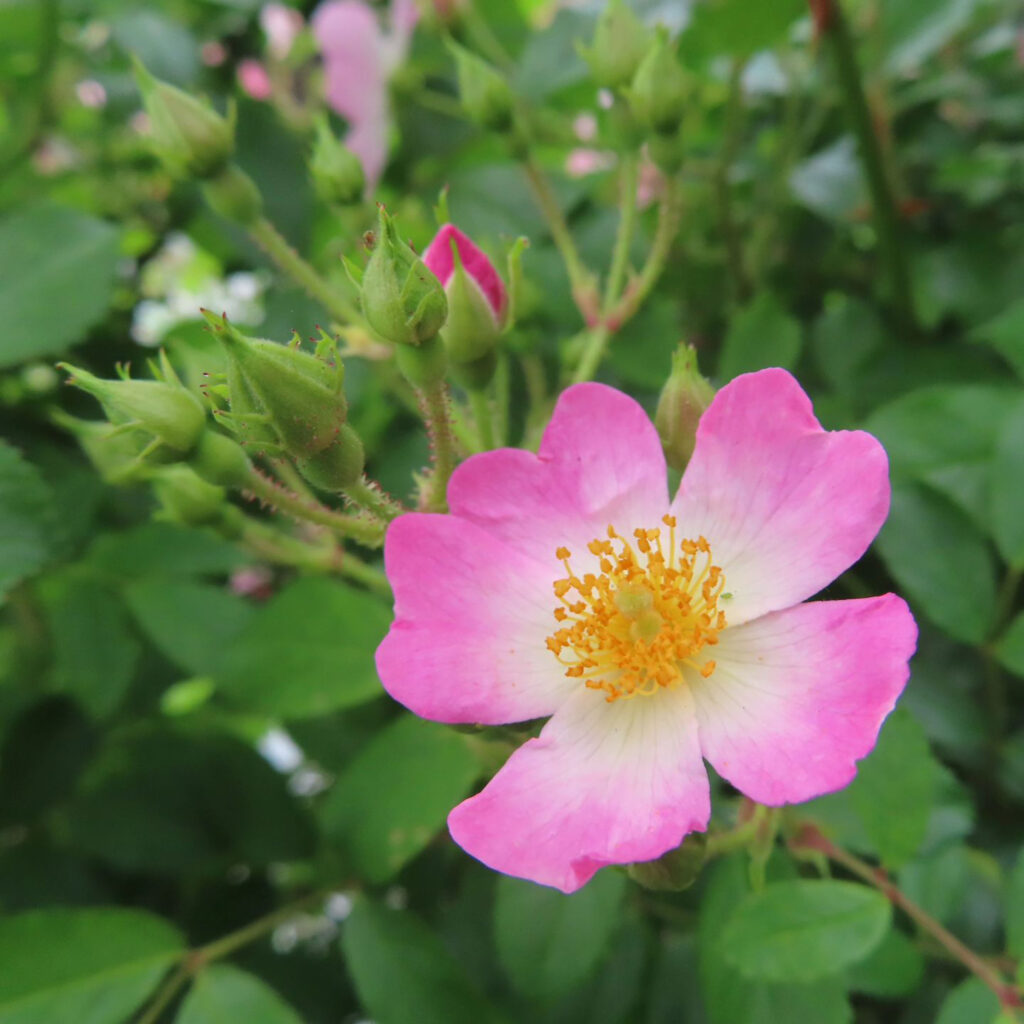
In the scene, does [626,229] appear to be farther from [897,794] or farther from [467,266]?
[897,794]

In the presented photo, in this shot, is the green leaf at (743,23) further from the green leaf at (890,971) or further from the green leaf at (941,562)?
the green leaf at (890,971)

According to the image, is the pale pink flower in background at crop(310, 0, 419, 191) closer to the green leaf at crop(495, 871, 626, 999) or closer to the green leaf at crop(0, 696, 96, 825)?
the green leaf at crop(0, 696, 96, 825)

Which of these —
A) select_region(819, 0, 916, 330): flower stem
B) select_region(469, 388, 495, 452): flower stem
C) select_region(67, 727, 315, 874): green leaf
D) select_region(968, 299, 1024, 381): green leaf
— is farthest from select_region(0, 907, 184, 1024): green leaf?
select_region(819, 0, 916, 330): flower stem

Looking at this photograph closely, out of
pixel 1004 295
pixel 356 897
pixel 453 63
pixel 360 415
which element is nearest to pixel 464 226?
pixel 360 415

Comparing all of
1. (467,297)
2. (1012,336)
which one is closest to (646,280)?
(467,297)

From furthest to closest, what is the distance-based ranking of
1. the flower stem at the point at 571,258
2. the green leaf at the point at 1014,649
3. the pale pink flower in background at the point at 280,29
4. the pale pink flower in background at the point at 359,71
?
the pale pink flower in background at the point at 280,29
the pale pink flower in background at the point at 359,71
the flower stem at the point at 571,258
the green leaf at the point at 1014,649

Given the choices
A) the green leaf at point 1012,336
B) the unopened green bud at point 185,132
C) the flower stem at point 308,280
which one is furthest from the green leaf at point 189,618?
the green leaf at point 1012,336
